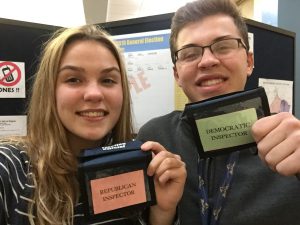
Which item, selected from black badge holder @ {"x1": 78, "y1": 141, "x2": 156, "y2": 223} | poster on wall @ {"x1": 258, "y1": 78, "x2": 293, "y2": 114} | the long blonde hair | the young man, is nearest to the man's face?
the young man

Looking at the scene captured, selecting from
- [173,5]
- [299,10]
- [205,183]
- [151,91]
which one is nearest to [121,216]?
[205,183]

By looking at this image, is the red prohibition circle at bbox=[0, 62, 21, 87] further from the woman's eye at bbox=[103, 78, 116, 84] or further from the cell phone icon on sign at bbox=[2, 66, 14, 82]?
the woman's eye at bbox=[103, 78, 116, 84]

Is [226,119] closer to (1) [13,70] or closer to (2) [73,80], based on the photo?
(2) [73,80]

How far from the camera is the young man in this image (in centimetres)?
81

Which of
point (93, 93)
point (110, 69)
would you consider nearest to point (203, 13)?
point (110, 69)

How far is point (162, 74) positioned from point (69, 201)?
81 centimetres

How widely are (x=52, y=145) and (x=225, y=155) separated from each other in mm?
563

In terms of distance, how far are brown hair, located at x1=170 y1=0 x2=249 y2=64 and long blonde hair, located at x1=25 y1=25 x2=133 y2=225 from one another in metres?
0.28

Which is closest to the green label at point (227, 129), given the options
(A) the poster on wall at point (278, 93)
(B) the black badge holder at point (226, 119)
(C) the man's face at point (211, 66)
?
(B) the black badge holder at point (226, 119)

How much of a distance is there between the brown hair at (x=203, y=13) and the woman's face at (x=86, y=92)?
0.34 metres

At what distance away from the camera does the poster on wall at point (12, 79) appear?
1411 millimetres

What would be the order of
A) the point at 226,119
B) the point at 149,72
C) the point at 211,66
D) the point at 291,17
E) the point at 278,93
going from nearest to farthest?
the point at 226,119 → the point at 211,66 → the point at 149,72 → the point at 278,93 → the point at 291,17

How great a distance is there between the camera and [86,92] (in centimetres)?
101

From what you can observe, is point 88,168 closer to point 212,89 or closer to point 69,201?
point 69,201
